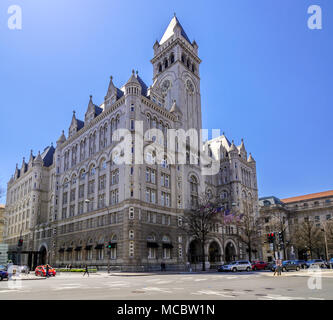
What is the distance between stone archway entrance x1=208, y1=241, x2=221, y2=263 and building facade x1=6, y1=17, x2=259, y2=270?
8.3 inches

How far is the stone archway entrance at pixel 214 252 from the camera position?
63.7m

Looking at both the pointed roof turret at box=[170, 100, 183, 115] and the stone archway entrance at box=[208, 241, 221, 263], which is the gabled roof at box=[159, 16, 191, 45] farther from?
the stone archway entrance at box=[208, 241, 221, 263]

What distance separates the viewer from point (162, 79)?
75.5 meters

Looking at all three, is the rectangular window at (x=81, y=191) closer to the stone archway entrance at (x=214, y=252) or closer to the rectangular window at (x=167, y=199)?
the rectangular window at (x=167, y=199)

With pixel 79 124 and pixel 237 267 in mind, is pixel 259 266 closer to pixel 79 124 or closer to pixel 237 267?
pixel 237 267

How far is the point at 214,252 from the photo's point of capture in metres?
64.8

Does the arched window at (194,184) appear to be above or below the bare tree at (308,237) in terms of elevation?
above

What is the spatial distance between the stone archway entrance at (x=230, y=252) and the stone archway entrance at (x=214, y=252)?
17.7ft

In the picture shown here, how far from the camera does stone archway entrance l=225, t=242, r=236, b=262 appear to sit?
226 ft

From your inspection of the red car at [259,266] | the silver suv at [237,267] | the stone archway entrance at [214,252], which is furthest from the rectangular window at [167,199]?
the red car at [259,266]

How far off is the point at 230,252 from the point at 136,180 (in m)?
34.6

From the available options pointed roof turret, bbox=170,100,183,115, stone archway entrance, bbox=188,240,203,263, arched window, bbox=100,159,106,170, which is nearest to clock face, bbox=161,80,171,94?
pointed roof turret, bbox=170,100,183,115
